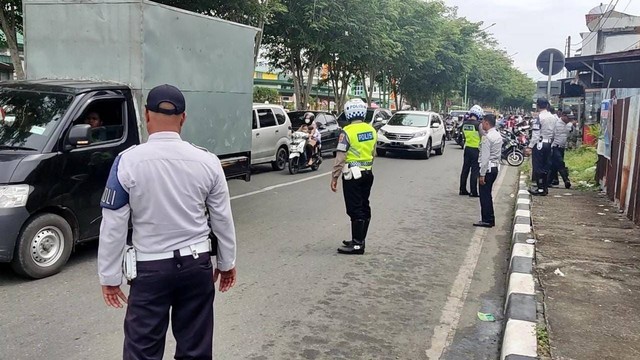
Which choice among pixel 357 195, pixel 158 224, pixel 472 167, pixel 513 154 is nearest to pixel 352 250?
pixel 357 195

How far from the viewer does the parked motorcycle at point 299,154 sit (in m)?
13.9

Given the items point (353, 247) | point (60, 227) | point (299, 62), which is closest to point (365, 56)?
point (299, 62)

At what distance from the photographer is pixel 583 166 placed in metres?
15.0

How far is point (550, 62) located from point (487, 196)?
4.16 m

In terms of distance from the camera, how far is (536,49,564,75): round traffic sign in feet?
35.5

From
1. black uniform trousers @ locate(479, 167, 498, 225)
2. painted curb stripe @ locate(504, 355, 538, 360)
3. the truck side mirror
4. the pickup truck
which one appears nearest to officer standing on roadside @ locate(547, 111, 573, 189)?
black uniform trousers @ locate(479, 167, 498, 225)

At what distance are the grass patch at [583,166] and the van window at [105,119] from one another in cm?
963

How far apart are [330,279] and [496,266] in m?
2.09

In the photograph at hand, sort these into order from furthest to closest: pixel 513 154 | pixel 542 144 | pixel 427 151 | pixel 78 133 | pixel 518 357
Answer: pixel 427 151
pixel 513 154
pixel 542 144
pixel 78 133
pixel 518 357

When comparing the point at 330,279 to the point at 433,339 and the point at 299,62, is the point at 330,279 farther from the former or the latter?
the point at 299,62

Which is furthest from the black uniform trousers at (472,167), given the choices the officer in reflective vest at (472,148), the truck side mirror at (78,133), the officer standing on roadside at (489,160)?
the truck side mirror at (78,133)

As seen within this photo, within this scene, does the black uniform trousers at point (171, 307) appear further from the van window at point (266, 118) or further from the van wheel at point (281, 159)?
the van wheel at point (281, 159)

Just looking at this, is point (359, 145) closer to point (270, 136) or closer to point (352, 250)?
point (352, 250)

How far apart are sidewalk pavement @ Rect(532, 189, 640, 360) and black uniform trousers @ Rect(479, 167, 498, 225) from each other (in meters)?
0.64
